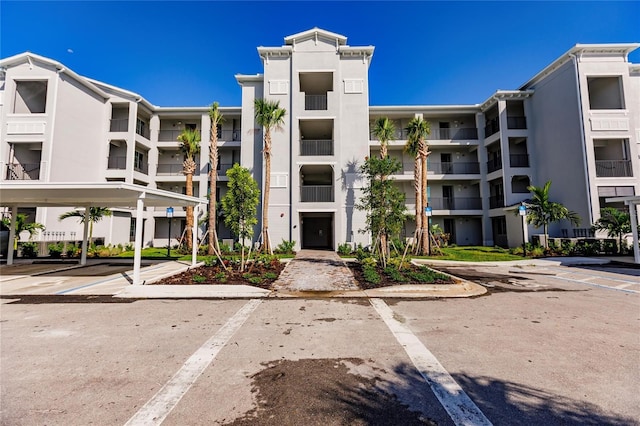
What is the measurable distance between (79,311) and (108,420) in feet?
17.2

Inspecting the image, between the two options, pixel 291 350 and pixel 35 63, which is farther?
pixel 35 63

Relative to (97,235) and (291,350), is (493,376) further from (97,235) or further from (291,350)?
(97,235)

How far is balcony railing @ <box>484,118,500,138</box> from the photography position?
2402cm

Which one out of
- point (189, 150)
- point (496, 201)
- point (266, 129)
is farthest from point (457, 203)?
point (189, 150)

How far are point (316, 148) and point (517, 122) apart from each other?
16.9 metres

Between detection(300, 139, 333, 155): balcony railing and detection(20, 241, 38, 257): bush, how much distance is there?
690 inches

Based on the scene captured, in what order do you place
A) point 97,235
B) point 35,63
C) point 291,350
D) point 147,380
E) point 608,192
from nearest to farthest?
1. point 147,380
2. point 291,350
3. point 608,192
4. point 35,63
5. point 97,235

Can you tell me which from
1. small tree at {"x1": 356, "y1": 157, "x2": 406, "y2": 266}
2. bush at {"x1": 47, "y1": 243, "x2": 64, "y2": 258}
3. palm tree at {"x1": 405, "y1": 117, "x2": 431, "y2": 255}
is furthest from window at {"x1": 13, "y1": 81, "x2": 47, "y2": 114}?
palm tree at {"x1": 405, "y1": 117, "x2": 431, "y2": 255}

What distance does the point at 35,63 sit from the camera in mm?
19984

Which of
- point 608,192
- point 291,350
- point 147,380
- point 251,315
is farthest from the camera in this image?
point 608,192

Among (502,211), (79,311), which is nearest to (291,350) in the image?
(79,311)

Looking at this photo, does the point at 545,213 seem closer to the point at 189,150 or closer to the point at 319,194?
the point at 319,194

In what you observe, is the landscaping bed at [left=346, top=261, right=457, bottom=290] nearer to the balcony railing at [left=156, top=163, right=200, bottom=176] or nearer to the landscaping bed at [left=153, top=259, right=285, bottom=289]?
the landscaping bed at [left=153, top=259, right=285, bottom=289]

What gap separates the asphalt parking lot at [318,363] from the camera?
2840mm
